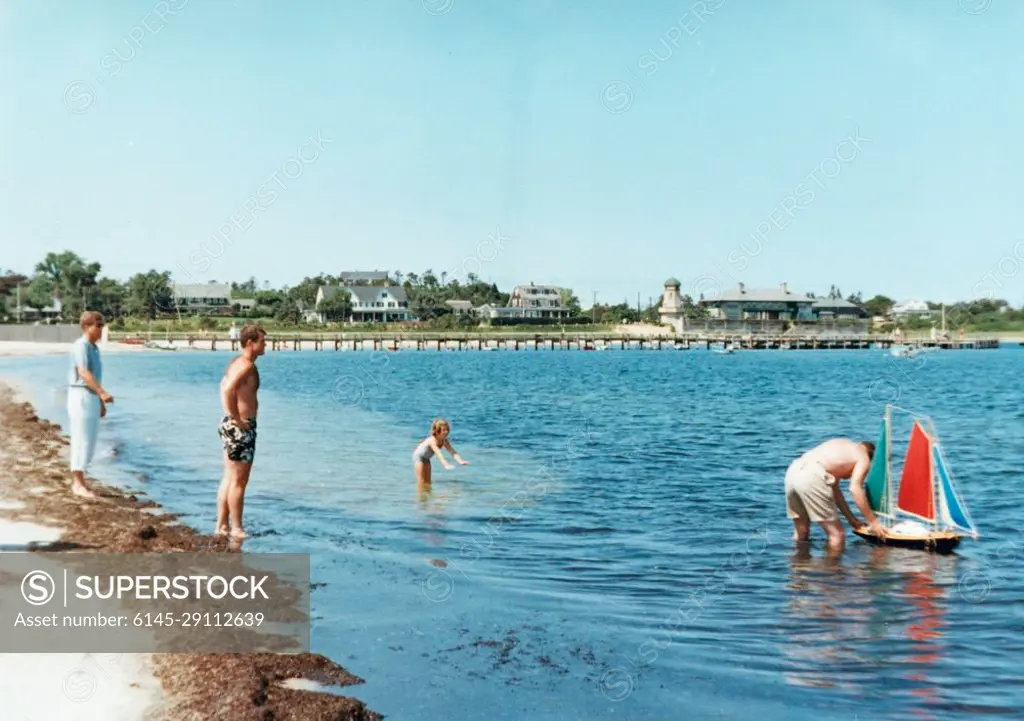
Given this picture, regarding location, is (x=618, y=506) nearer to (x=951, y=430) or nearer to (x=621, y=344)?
(x=951, y=430)

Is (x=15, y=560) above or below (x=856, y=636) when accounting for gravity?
above

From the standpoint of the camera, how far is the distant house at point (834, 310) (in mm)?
187875

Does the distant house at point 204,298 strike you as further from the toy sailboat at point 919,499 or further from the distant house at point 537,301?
the toy sailboat at point 919,499

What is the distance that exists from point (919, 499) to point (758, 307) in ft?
566

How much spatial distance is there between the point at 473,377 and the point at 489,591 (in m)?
65.3

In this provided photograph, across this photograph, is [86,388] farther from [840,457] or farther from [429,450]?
[840,457]

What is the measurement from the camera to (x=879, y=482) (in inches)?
530

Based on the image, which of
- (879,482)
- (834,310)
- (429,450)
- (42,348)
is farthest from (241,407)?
(834,310)

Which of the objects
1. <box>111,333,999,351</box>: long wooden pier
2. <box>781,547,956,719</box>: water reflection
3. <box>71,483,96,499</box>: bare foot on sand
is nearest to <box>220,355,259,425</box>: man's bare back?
<box>71,483,96,499</box>: bare foot on sand

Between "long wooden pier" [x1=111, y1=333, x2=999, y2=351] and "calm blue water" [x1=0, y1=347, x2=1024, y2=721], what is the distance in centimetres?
10643

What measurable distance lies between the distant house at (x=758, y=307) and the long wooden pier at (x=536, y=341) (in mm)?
7922

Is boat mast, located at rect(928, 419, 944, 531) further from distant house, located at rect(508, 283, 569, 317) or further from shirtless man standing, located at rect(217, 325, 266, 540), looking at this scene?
distant house, located at rect(508, 283, 569, 317)

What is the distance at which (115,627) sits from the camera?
7.60 meters

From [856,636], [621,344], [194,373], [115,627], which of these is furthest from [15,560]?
[621,344]
